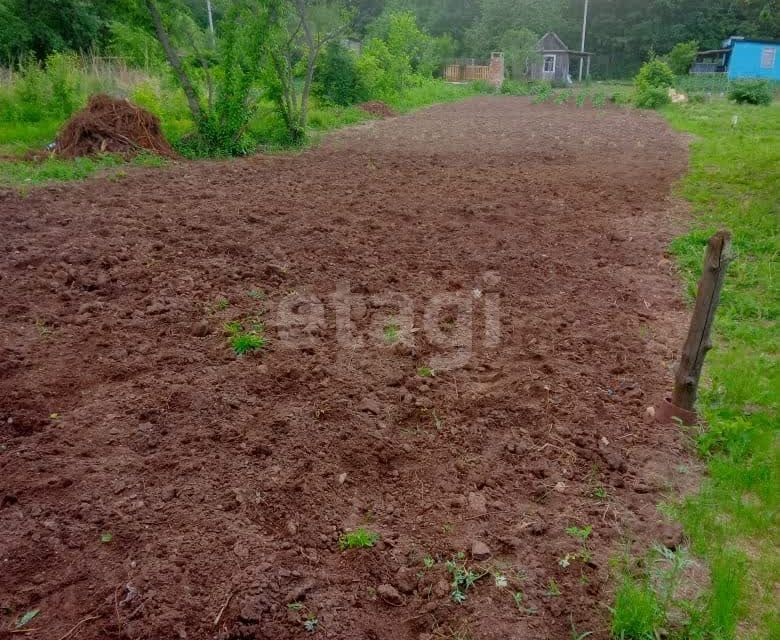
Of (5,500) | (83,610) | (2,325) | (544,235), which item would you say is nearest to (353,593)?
(83,610)

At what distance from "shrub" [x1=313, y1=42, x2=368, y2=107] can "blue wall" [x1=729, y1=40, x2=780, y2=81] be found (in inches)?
1111

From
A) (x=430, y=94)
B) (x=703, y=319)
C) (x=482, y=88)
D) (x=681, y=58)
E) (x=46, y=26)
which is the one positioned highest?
(x=46, y=26)

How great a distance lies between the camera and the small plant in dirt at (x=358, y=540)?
2.68m

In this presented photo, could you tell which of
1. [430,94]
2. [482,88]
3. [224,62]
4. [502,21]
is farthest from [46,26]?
[502,21]

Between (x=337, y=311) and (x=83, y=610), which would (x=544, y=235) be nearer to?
(x=337, y=311)

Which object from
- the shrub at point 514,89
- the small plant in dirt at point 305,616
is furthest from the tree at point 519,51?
the small plant in dirt at point 305,616

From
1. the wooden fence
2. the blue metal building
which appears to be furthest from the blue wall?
the wooden fence

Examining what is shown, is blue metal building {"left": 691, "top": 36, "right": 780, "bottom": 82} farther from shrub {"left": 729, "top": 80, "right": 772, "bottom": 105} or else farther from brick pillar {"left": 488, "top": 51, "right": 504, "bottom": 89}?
shrub {"left": 729, "top": 80, "right": 772, "bottom": 105}

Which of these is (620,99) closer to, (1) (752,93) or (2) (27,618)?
(1) (752,93)

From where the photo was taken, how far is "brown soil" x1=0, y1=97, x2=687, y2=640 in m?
2.44

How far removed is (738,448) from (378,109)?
62.5 ft

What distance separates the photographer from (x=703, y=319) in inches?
133

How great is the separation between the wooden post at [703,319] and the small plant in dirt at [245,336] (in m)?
2.79

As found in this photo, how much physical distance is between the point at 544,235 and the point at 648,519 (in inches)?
178
